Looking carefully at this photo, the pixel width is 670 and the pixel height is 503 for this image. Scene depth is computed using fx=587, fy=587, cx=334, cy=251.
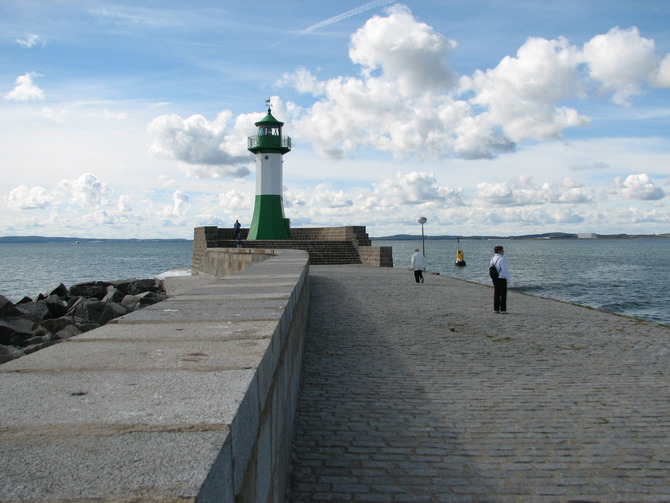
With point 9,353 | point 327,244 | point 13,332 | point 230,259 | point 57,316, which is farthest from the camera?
point 327,244

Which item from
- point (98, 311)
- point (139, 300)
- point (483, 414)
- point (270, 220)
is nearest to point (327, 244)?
point (270, 220)

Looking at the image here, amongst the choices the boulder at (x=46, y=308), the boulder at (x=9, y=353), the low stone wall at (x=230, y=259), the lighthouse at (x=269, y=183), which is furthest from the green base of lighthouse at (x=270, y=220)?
the boulder at (x=9, y=353)

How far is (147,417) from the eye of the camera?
1771 mm

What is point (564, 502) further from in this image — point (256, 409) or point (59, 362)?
point (59, 362)

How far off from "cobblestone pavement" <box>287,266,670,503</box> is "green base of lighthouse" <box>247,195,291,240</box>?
85.9ft

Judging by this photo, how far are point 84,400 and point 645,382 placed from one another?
6.09 m

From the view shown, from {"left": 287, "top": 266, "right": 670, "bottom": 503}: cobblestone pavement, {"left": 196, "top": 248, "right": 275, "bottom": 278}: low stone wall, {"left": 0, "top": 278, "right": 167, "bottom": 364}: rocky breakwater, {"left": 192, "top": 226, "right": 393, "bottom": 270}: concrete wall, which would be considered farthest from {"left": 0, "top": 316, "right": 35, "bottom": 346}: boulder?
{"left": 192, "top": 226, "right": 393, "bottom": 270}: concrete wall

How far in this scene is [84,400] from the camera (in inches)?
75.1

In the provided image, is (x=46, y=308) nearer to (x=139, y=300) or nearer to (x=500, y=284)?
(x=139, y=300)

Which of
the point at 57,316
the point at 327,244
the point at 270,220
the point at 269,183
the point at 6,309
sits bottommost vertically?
the point at 57,316

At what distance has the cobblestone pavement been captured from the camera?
12.6 feet

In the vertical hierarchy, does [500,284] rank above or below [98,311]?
above

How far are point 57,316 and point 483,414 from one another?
1607cm

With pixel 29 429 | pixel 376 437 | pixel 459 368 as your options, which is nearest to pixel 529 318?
pixel 459 368
